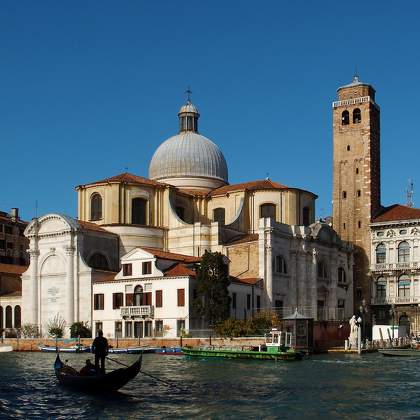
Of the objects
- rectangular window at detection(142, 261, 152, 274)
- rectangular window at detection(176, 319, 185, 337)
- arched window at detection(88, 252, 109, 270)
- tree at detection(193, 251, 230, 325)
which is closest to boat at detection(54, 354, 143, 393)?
tree at detection(193, 251, 230, 325)

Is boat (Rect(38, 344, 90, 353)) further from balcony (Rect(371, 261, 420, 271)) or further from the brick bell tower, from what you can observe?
balcony (Rect(371, 261, 420, 271))

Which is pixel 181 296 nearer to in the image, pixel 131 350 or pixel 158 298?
pixel 158 298

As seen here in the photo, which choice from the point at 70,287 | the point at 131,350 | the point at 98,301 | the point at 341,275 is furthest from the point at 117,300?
the point at 341,275

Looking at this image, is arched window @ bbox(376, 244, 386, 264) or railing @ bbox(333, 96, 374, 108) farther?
railing @ bbox(333, 96, 374, 108)

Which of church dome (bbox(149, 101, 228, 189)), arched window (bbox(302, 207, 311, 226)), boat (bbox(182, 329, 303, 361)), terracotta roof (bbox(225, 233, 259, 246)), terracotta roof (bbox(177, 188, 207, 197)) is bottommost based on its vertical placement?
boat (bbox(182, 329, 303, 361))

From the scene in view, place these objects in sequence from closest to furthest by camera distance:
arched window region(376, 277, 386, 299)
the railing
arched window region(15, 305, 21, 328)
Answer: arched window region(15, 305, 21, 328) < arched window region(376, 277, 386, 299) < the railing

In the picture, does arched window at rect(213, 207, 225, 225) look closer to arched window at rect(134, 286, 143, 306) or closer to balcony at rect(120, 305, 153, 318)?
arched window at rect(134, 286, 143, 306)

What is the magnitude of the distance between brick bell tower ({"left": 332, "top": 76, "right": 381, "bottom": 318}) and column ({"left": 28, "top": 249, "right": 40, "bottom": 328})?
25285 mm

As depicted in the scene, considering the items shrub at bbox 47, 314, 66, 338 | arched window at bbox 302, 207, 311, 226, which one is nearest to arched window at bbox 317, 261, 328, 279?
arched window at bbox 302, 207, 311, 226

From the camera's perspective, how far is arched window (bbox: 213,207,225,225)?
71.0 meters

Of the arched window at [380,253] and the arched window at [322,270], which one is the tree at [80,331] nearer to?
the arched window at [322,270]

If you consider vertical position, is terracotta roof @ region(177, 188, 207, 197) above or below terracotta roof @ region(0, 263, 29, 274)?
above

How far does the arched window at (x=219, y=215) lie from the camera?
71.0 meters

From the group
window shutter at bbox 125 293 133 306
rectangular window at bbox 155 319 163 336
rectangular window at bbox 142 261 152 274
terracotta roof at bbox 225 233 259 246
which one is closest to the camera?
rectangular window at bbox 155 319 163 336
